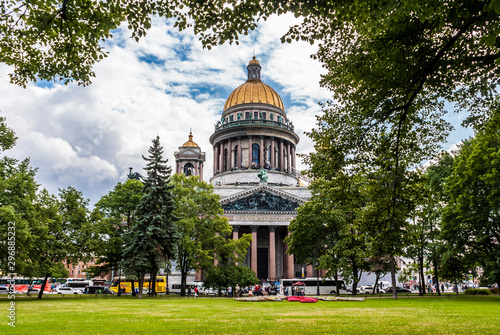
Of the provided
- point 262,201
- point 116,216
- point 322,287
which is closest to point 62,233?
point 116,216

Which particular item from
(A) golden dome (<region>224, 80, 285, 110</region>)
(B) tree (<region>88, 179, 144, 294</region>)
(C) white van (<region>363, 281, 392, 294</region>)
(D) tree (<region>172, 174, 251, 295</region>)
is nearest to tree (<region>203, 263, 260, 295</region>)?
(D) tree (<region>172, 174, 251, 295</region>)

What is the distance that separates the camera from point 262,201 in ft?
204

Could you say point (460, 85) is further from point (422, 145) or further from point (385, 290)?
point (385, 290)

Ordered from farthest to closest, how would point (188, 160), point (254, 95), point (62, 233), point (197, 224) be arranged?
point (254, 95), point (188, 160), point (197, 224), point (62, 233)

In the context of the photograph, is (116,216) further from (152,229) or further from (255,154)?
(255,154)

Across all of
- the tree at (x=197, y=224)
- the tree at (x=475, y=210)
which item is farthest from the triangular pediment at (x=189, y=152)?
the tree at (x=475, y=210)

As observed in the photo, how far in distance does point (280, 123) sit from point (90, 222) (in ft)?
176

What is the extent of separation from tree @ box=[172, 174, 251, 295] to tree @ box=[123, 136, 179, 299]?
2.47 metres

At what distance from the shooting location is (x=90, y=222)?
117 ft

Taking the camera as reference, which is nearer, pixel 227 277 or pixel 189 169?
pixel 227 277

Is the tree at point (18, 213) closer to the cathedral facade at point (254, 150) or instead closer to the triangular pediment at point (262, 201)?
the triangular pediment at point (262, 201)

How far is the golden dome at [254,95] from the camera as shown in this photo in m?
86.1

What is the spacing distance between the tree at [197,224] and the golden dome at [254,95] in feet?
152

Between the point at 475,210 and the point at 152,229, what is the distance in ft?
76.0
